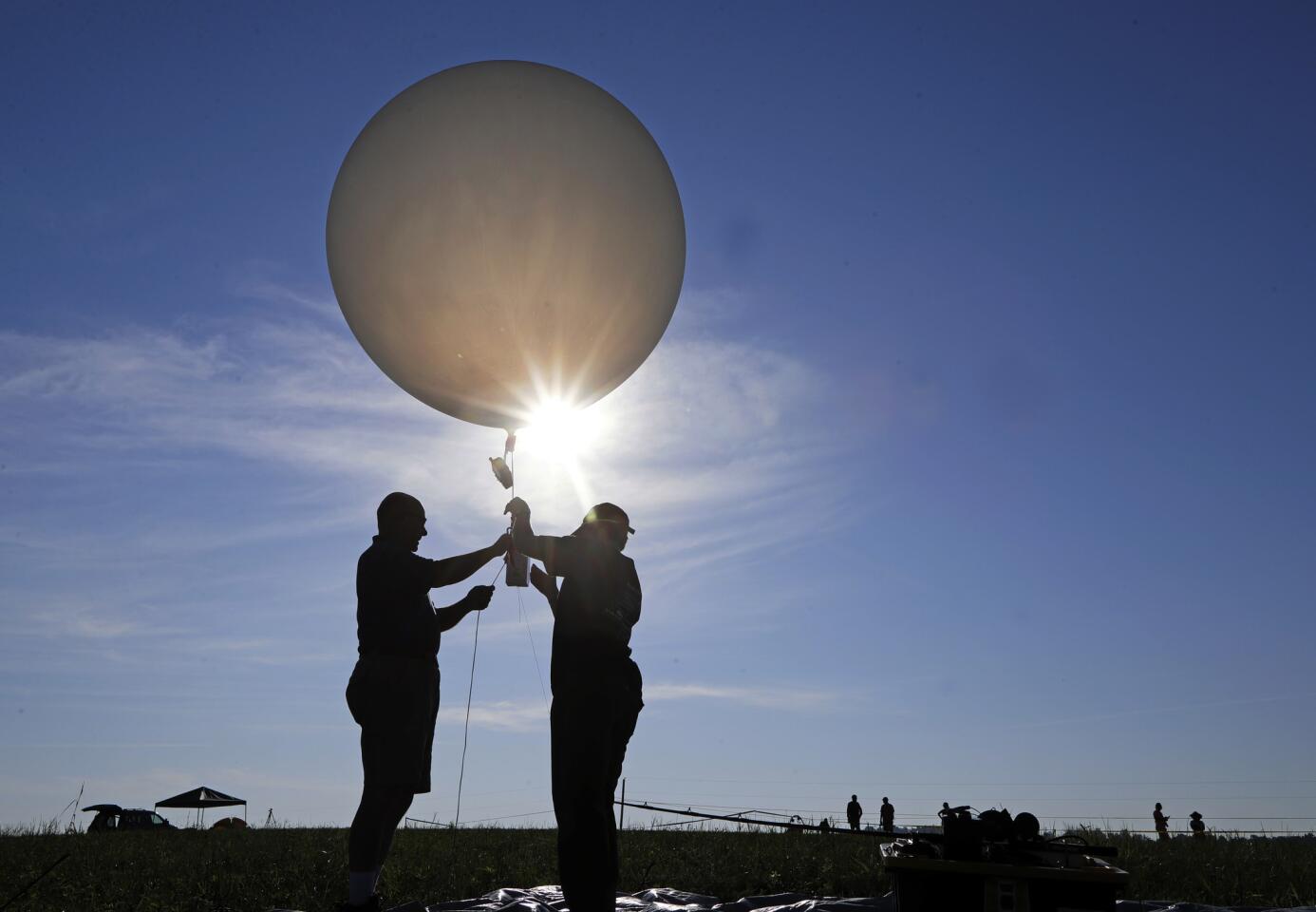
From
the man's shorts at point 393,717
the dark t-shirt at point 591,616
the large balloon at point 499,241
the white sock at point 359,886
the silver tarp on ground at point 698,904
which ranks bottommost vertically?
the silver tarp on ground at point 698,904

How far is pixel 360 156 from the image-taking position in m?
4.89

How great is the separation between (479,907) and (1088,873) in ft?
9.89

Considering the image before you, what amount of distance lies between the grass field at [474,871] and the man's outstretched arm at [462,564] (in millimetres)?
1815

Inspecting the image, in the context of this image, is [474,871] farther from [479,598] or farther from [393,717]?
[393,717]

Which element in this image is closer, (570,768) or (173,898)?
(570,768)

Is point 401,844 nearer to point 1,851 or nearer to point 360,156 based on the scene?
point 1,851

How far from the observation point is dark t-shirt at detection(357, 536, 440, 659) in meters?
4.50

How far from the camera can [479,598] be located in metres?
5.15

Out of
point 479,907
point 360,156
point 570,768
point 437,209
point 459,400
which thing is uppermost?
point 360,156

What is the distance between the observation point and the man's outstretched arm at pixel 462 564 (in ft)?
15.0

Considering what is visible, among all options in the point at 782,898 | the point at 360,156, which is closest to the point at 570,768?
the point at 782,898

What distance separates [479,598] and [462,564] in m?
0.60

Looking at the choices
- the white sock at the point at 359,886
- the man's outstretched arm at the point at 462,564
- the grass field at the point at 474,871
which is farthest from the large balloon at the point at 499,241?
the grass field at the point at 474,871

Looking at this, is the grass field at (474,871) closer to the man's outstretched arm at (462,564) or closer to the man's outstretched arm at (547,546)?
the man's outstretched arm at (462,564)
